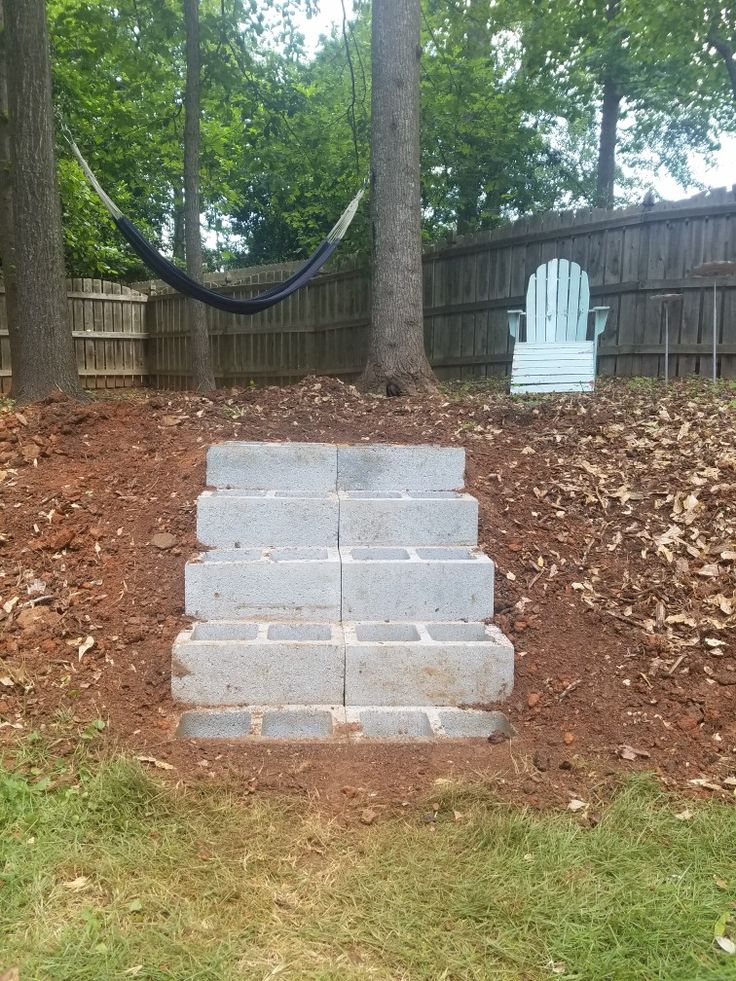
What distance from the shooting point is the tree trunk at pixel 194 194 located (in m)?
7.91

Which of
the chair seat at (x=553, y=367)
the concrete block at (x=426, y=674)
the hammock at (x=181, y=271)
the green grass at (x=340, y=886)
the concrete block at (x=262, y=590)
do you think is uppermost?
the hammock at (x=181, y=271)

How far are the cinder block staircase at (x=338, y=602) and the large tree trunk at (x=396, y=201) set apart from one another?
203 cm

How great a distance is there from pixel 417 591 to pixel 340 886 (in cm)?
127

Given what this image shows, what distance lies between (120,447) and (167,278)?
2310 millimetres

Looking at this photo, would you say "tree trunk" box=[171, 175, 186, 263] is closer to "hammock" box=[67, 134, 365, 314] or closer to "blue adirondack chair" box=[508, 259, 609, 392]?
"hammock" box=[67, 134, 365, 314]

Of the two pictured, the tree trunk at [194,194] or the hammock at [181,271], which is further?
the tree trunk at [194,194]

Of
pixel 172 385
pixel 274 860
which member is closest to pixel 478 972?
pixel 274 860

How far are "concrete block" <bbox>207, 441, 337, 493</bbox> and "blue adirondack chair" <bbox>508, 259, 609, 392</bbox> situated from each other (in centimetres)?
278

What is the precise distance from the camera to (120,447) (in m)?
3.77

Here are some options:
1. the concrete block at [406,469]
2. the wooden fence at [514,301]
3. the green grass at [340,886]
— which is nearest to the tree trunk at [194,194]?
the wooden fence at [514,301]

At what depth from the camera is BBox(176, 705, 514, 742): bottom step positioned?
2412 mm

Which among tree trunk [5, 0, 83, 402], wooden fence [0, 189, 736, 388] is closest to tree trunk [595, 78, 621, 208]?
wooden fence [0, 189, 736, 388]

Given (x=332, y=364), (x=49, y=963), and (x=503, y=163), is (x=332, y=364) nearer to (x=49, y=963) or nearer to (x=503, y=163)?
(x=503, y=163)

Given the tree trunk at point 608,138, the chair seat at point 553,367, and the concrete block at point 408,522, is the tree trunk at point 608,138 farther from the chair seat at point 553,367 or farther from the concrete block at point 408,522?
the concrete block at point 408,522
